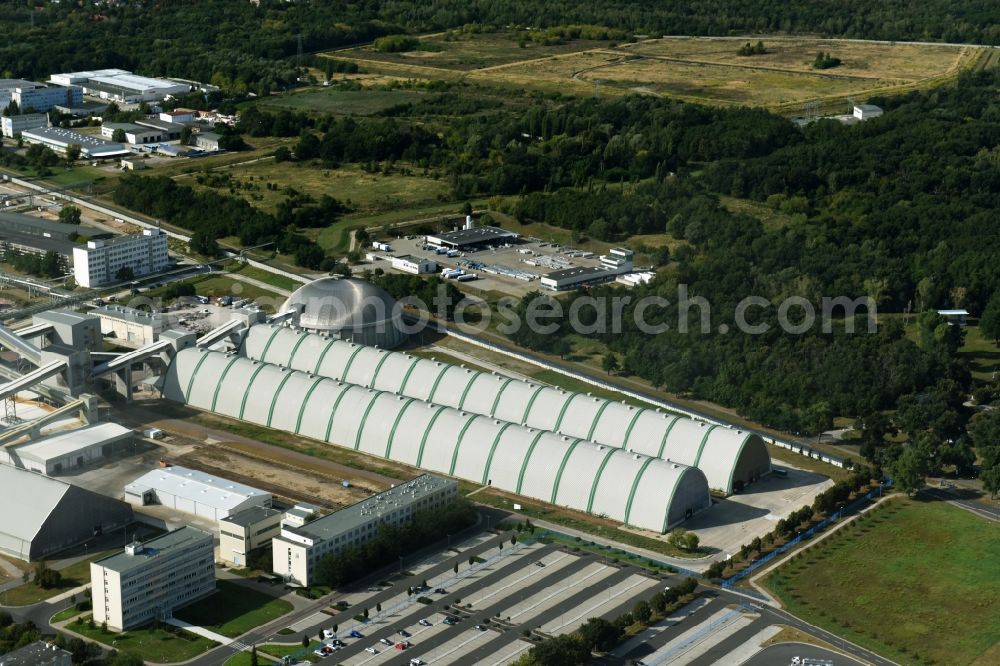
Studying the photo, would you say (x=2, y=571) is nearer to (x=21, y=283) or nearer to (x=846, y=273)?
(x=21, y=283)

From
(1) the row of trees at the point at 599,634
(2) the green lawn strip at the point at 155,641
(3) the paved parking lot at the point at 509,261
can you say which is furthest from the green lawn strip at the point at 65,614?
(3) the paved parking lot at the point at 509,261

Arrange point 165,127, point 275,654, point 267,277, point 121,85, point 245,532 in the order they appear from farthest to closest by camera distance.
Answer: point 121,85 < point 165,127 < point 267,277 < point 245,532 < point 275,654

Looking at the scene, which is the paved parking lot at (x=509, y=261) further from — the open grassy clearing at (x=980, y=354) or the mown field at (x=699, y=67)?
the mown field at (x=699, y=67)

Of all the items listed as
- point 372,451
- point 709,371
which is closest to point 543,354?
point 709,371

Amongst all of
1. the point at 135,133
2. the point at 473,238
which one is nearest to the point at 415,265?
the point at 473,238

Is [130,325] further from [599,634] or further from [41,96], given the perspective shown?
[41,96]

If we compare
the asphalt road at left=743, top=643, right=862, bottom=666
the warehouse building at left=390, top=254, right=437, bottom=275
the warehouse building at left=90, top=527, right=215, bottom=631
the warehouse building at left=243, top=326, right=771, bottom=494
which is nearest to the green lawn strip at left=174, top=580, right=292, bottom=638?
the warehouse building at left=90, top=527, right=215, bottom=631

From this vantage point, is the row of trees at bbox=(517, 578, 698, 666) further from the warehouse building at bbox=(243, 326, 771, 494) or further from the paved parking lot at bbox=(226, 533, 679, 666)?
the warehouse building at bbox=(243, 326, 771, 494)
